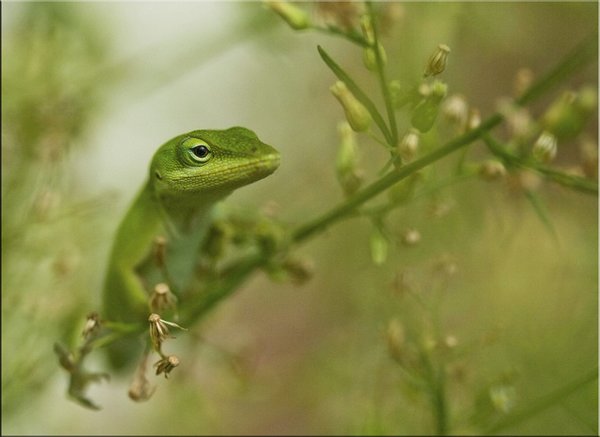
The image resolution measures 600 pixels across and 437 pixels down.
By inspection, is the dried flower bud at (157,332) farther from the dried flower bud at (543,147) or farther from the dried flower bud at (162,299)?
the dried flower bud at (543,147)

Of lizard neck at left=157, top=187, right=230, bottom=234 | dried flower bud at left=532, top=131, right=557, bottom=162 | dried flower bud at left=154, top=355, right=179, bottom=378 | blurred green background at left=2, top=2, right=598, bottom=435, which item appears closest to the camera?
dried flower bud at left=154, top=355, right=179, bottom=378

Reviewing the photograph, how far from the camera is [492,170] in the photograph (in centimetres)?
72

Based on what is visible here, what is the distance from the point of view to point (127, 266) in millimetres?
1020

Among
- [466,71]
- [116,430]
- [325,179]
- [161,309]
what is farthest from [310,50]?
[161,309]

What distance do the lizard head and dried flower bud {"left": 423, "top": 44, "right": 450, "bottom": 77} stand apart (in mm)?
167

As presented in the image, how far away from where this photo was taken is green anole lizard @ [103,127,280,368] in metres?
0.71

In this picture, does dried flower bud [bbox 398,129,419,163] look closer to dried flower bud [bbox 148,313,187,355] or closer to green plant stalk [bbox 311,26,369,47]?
green plant stalk [bbox 311,26,369,47]

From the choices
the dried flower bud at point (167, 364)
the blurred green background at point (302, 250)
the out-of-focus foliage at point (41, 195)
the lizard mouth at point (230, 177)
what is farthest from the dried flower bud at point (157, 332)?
the out-of-focus foliage at point (41, 195)

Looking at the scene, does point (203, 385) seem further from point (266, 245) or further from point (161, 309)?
point (161, 309)

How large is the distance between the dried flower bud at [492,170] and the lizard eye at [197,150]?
26cm

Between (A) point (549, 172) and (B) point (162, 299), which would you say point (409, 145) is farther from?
(B) point (162, 299)

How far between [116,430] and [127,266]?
1.57 feet

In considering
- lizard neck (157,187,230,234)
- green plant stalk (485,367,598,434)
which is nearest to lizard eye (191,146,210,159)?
lizard neck (157,187,230,234)

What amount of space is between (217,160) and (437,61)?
0.24m
